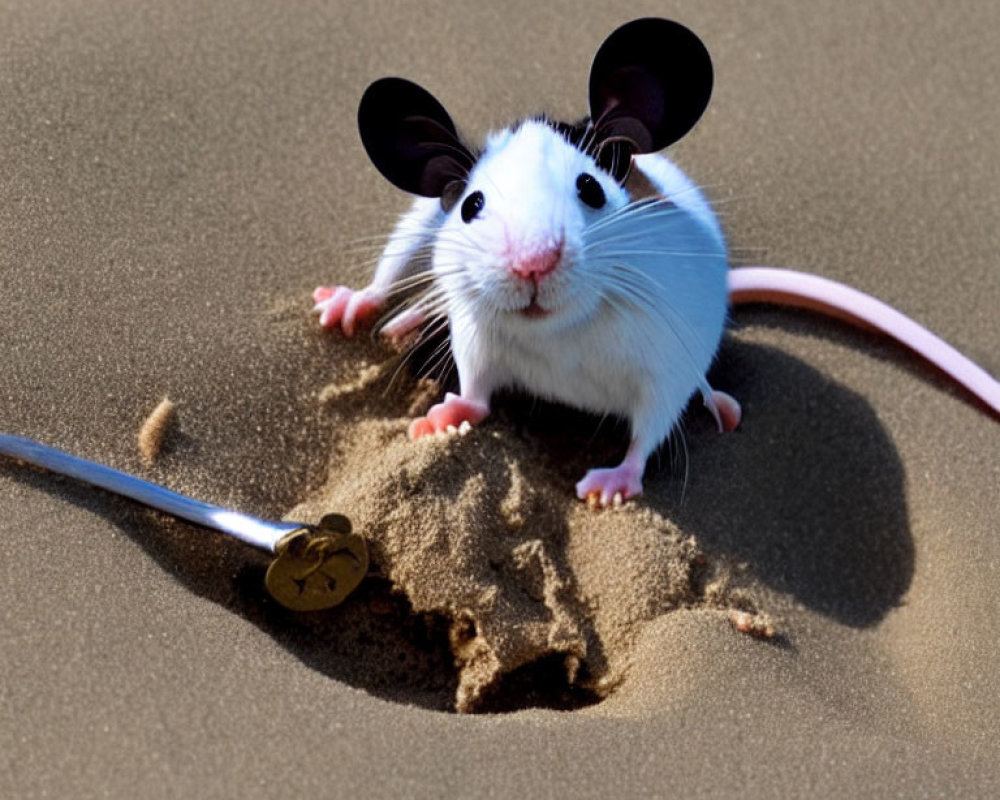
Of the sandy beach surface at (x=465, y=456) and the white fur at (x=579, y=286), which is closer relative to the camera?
the sandy beach surface at (x=465, y=456)

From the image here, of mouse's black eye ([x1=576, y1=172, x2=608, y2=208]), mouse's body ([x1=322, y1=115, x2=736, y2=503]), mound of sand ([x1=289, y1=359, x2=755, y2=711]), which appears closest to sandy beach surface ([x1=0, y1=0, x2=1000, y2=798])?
mound of sand ([x1=289, y1=359, x2=755, y2=711])

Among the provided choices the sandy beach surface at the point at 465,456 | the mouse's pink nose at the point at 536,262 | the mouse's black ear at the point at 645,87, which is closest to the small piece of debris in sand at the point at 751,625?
the sandy beach surface at the point at 465,456

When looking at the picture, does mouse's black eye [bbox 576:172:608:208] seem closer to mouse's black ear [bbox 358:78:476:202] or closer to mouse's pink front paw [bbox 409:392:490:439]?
mouse's black ear [bbox 358:78:476:202]

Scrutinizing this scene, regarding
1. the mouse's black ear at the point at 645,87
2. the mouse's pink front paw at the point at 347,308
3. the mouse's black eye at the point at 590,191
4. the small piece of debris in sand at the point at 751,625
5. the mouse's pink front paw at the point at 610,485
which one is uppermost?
the mouse's black ear at the point at 645,87

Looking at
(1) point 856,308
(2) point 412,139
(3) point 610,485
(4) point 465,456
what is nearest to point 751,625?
(3) point 610,485

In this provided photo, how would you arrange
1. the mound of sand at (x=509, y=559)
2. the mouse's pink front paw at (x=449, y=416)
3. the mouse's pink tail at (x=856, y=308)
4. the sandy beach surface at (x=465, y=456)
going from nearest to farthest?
the sandy beach surface at (x=465, y=456), the mound of sand at (x=509, y=559), the mouse's pink front paw at (x=449, y=416), the mouse's pink tail at (x=856, y=308)

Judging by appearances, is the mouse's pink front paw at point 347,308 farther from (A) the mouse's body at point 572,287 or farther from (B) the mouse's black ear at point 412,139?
(B) the mouse's black ear at point 412,139

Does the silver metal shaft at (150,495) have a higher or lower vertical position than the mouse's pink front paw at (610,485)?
lower
